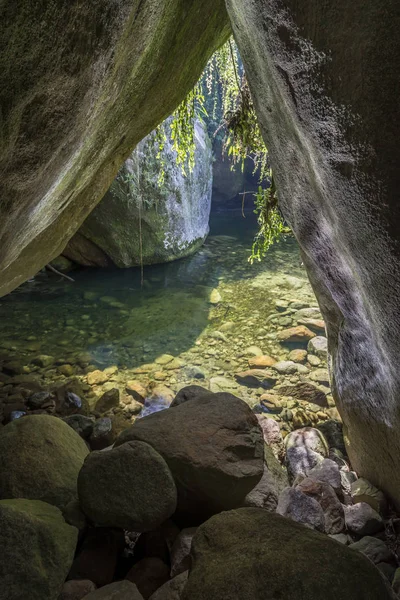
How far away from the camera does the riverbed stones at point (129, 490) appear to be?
177cm

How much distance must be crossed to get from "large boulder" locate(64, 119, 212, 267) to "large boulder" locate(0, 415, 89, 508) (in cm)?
595

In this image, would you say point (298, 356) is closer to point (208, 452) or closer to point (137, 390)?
point (137, 390)

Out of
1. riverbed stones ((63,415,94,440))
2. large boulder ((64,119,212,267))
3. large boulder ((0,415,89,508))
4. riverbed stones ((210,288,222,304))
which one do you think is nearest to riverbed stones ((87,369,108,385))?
riverbed stones ((63,415,94,440))

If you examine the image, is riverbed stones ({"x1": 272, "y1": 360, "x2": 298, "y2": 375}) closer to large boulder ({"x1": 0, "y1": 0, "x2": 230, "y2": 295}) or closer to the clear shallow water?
the clear shallow water

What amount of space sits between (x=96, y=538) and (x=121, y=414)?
1880 millimetres

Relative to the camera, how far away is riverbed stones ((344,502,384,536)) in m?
2.04

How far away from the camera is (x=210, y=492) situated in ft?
6.44

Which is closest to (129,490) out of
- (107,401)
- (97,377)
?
(107,401)

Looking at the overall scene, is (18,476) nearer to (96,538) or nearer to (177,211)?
(96,538)

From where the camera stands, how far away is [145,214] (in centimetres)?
843

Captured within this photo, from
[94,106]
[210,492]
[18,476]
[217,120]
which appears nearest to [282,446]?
[210,492]

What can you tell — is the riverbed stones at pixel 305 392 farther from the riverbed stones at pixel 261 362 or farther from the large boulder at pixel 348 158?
the large boulder at pixel 348 158

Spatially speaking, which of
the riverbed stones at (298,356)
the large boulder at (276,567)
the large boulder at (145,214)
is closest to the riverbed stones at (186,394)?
the large boulder at (276,567)

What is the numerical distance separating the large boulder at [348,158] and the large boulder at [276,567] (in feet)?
2.35
